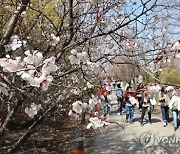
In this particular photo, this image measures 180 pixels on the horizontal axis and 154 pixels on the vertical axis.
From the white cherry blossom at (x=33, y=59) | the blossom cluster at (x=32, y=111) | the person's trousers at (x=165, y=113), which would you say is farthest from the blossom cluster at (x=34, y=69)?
the person's trousers at (x=165, y=113)

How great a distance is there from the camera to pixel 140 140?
28.2 feet

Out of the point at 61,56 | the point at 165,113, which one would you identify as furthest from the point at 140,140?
the point at 61,56

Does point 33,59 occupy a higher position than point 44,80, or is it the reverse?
point 33,59

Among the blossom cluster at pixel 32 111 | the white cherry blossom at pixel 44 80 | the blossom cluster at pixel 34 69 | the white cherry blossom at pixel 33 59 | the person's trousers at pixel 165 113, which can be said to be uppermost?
the white cherry blossom at pixel 33 59

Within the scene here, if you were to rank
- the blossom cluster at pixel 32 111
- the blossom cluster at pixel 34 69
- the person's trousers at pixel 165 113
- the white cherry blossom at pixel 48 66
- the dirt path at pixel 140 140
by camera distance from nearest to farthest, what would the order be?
the blossom cluster at pixel 34 69, the white cherry blossom at pixel 48 66, the blossom cluster at pixel 32 111, the dirt path at pixel 140 140, the person's trousers at pixel 165 113

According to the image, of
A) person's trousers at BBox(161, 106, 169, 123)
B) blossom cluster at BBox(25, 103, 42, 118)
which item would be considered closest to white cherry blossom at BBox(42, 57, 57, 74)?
blossom cluster at BBox(25, 103, 42, 118)

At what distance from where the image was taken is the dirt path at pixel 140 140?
7614 mm

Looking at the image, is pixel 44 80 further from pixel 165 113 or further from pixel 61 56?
pixel 165 113

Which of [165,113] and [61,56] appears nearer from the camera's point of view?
[61,56]

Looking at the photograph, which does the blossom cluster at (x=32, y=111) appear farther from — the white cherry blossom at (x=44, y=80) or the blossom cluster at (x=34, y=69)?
the white cherry blossom at (x=44, y=80)

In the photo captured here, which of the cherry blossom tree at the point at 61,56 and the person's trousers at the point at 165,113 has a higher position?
the cherry blossom tree at the point at 61,56

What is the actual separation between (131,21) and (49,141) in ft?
19.9

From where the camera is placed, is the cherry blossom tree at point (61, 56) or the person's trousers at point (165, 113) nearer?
the cherry blossom tree at point (61, 56)

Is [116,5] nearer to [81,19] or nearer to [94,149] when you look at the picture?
[81,19]
